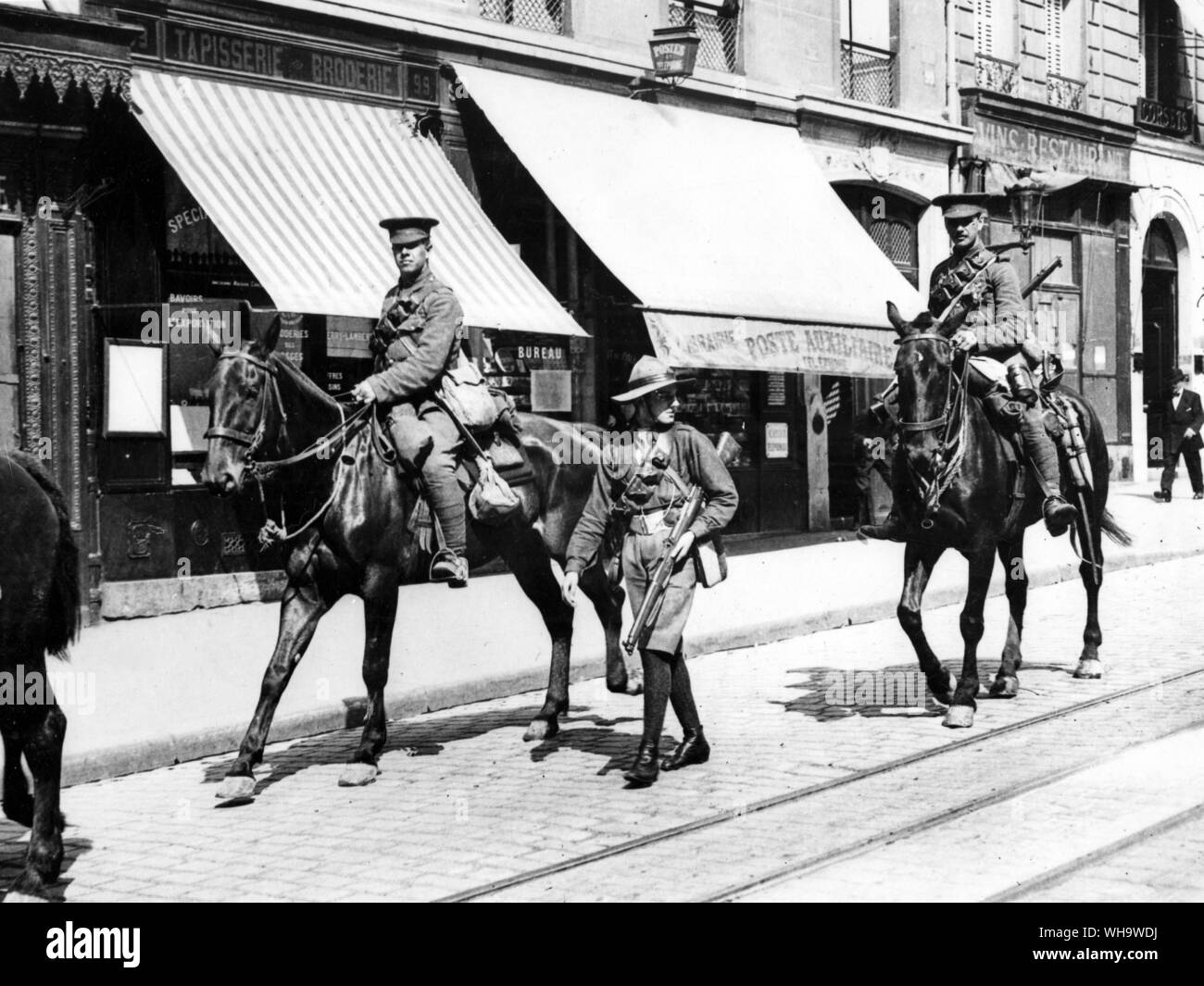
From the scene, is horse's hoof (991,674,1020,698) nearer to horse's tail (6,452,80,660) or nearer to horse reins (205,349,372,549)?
horse reins (205,349,372,549)

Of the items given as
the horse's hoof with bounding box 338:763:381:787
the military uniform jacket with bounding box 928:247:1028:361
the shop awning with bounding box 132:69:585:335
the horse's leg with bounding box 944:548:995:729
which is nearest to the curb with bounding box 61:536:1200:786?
the horse's hoof with bounding box 338:763:381:787

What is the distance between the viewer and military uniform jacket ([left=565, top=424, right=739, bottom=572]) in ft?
24.8

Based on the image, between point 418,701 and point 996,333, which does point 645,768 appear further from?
point 996,333

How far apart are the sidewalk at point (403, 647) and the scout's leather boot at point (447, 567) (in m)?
1.40

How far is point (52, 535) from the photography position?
19.8ft

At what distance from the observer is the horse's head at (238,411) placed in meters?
7.54

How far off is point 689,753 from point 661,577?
1005mm

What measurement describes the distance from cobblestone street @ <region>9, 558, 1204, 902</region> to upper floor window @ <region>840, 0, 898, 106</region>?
520 inches

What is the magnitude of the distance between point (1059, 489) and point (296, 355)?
23.1ft

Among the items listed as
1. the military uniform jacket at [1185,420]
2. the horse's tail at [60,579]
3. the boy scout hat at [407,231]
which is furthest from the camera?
the military uniform jacket at [1185,420]

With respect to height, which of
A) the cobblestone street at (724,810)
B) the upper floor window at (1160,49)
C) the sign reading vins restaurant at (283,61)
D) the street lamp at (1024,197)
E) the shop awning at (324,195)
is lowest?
the cobblestone street at (724,810)

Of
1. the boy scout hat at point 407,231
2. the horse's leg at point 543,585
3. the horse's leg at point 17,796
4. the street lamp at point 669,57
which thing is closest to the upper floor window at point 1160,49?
the street lamp at point 669,57

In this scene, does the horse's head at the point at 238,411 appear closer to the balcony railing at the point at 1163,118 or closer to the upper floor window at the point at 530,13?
the upper floor window at the point at 530,13

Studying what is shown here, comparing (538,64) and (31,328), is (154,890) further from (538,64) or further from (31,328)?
(538,64)
